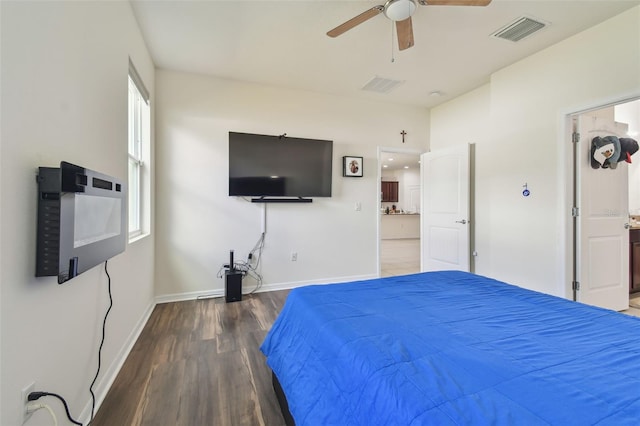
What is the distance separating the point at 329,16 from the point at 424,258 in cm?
357

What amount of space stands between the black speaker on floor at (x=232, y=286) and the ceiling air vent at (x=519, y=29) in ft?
12.0

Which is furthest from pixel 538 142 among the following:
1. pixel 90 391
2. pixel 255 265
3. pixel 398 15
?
pixel 90 391

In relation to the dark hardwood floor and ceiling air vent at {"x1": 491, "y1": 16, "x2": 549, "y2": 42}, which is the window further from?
ceiling air vent at {"x1": 491, "y1": 16, "x2": 549, "y2": 42}

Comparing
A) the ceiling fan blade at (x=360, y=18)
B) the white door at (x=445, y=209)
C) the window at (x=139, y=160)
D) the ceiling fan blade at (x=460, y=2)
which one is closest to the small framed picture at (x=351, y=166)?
the white door at (x=445, y=209)

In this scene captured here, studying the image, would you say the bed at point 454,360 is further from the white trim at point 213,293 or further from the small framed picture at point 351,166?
the small framed picture at point 351,166

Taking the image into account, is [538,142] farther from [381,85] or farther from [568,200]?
[381,85]

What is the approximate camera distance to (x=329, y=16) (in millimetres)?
2439

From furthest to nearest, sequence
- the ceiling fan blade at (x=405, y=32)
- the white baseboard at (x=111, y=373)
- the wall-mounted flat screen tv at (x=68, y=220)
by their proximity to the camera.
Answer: the ceiling fan blade at (x=405, y=32) → the white baseboard at (x=111, y=373) → the wall-mounted flat screen tv at (x=68, y=220)

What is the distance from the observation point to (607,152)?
2.92 m

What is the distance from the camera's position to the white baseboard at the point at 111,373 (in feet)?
4.92

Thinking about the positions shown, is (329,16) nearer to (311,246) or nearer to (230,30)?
(230,30)

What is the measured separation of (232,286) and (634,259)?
498cm

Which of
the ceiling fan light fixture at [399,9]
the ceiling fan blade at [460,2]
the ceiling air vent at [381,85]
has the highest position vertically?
the ceiling air vent at [381,85]

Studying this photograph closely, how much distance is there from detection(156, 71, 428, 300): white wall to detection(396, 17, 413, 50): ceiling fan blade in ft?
6.28
